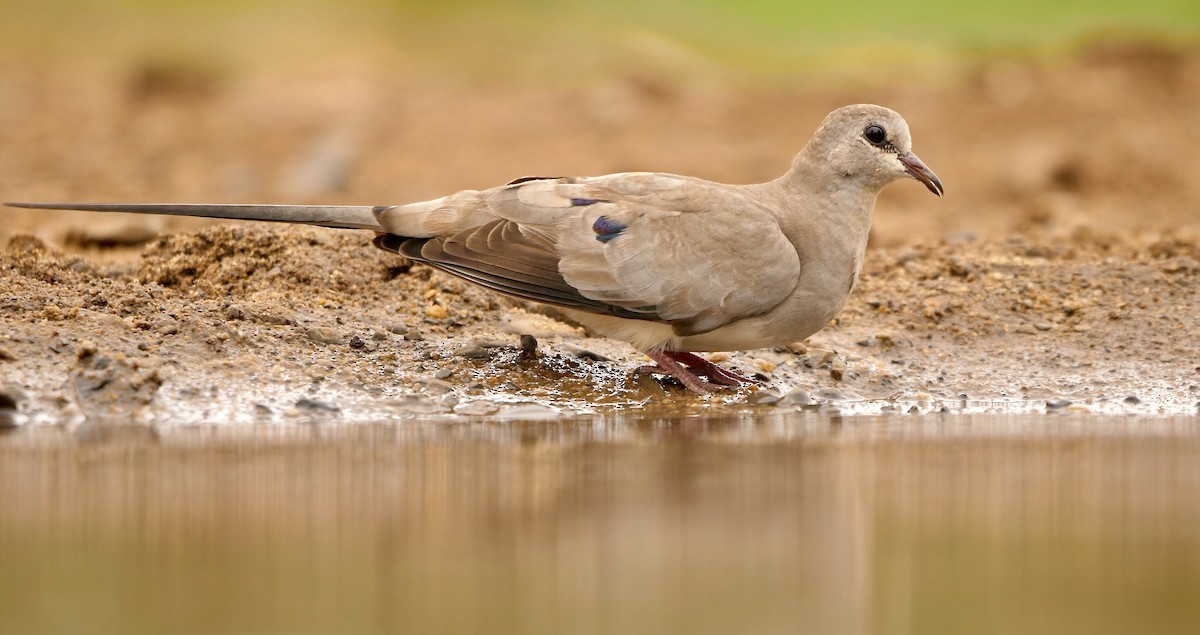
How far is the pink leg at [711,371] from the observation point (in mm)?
5492

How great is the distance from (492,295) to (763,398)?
1371mm

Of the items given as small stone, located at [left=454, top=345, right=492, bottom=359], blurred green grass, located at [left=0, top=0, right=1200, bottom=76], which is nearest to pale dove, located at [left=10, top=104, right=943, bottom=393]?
small stone, located at [left=454, top=345, right=492, bottom=359]

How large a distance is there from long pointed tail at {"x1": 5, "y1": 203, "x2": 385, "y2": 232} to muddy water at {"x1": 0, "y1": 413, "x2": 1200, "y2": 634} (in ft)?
3.50

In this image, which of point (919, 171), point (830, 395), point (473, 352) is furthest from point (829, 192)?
point (473, 352)

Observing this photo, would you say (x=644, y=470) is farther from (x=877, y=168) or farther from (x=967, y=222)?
(x=967, y=222)

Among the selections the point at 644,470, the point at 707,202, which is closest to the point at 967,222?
the point at 707,202

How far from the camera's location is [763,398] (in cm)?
532

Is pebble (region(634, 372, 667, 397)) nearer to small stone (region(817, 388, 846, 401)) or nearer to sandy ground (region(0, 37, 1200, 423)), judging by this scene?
sandy ground (region(0, 37, 1200, 423))

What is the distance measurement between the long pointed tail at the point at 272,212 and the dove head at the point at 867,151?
172cm

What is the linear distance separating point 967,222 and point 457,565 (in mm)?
6661

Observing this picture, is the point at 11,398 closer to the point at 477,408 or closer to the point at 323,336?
the point at 323,336

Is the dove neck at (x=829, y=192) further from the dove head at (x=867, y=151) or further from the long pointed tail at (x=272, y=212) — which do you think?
the long pointed tail at (x=272, y=212)

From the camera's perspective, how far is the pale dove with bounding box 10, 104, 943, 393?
517 centimetres

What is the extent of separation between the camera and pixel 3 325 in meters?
5.13
